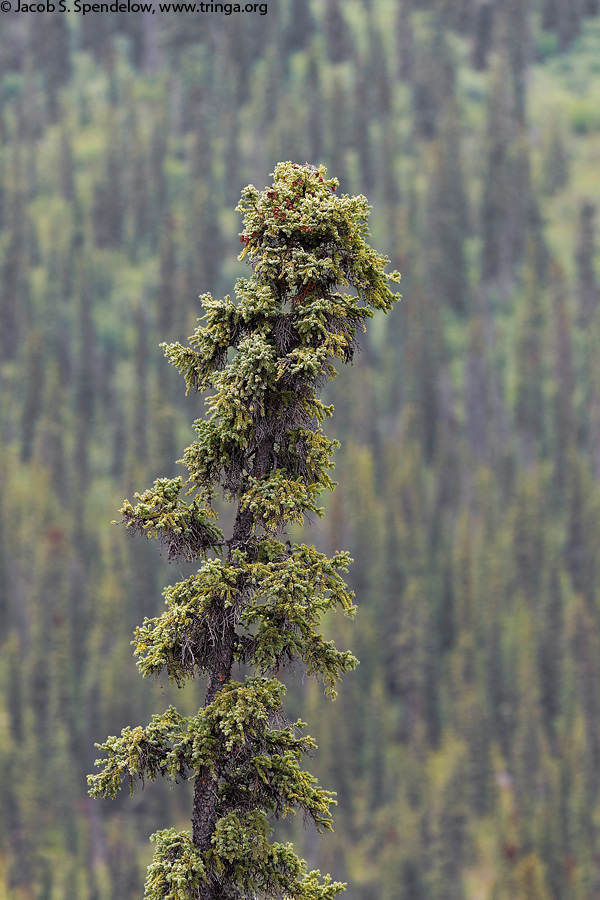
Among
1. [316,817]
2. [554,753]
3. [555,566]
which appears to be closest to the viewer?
[316,817]

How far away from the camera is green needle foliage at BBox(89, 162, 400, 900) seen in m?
17.0

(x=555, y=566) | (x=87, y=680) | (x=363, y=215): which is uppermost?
(x=555, y=566)

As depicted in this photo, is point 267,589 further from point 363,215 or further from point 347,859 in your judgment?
point 347,859

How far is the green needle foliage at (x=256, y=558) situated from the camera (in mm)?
17047

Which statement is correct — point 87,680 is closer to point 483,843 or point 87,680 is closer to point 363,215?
point 483,843

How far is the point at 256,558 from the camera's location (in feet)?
58.4

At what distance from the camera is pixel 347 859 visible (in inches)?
6093

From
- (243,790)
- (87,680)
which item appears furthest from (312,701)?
(243,790)

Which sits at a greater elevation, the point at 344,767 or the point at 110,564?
the point at 110,564

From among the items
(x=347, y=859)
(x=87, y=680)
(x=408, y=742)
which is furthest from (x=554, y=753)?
(x=87, y=680)

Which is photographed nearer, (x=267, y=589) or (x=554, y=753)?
(x=267, y=589)

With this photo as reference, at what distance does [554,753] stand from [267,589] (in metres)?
A: 160

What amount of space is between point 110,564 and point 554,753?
2431 inches

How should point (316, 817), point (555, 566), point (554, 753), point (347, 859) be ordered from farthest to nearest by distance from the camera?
point (555, 566) → point (554, 753) → point (347, 859) → point (316, 817)
